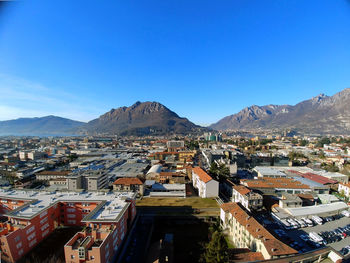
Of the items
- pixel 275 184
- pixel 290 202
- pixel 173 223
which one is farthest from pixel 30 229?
pixel 275 184

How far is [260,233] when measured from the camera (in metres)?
11.1

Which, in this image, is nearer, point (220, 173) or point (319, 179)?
point (319, 179)

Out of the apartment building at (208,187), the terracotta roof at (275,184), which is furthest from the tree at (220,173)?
the apartment building at (208,187)

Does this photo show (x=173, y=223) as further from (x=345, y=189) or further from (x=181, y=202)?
(x=345, y=189)

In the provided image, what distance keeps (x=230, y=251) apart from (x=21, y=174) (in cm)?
3920

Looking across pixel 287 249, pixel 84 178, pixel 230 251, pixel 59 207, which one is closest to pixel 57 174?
pixel 84 178

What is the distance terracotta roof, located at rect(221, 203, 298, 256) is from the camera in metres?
9.39

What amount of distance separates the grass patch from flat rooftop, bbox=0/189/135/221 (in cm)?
458

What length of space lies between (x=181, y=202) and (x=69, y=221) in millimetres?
11814

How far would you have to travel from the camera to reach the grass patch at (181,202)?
64.0ft

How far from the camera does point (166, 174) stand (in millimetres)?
27484

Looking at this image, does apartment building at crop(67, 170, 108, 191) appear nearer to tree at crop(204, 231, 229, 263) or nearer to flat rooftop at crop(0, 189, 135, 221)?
flat rooftop at crop(0, 189, 135, 221)

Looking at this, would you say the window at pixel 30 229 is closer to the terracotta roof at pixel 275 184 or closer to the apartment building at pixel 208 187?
the apartment building at pixel 208 187

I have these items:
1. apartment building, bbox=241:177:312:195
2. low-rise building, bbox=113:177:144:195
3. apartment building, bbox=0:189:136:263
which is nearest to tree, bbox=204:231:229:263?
apartment building, bbox=0:189:136:263
